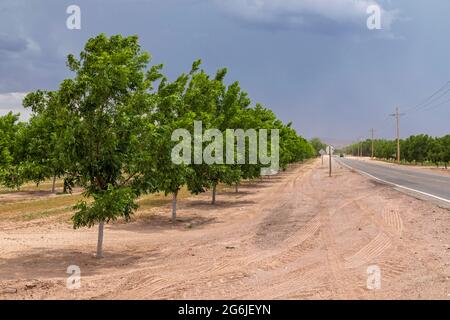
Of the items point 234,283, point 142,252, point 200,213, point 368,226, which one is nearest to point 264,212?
point 200,213

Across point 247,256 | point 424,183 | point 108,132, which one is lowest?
point 247,256

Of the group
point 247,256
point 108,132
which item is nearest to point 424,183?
point 247,256

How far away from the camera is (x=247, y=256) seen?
1317cm

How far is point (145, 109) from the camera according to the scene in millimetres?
13766

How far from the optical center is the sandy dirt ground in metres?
9.58

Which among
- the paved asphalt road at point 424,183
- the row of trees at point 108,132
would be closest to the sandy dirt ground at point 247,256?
the row of trees at point 108,132

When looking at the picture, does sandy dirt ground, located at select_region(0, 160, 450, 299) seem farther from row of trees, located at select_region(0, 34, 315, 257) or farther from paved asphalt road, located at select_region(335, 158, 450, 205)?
paved asphalt road, located at select_region(335, 158, 450, 205)

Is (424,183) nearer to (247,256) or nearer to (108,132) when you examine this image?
(247,256)

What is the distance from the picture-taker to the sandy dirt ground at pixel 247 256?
958cm

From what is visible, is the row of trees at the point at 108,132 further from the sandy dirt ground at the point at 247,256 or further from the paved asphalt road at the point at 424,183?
the paved asphalt road at the point at 424,183

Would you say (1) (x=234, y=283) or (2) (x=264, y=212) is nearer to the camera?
(1) (x=234, y=283)

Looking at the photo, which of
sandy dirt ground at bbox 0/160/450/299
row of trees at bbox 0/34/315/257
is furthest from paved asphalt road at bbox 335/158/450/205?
row of trees at bbox 0/34/315/257
